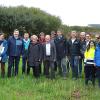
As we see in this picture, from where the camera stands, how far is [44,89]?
12.6 metres

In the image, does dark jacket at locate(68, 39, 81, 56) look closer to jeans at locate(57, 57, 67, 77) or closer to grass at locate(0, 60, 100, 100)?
jeans at locate(57, 57, 67, 77)

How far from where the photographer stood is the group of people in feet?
48.6

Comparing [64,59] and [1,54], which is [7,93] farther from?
[64,59]

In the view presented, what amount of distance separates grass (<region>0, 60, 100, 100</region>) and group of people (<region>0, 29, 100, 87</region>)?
51cm

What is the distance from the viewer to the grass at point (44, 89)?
11.4m

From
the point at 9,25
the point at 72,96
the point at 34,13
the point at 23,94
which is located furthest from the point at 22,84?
the point at 34,13

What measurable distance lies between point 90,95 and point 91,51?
8.26 ft

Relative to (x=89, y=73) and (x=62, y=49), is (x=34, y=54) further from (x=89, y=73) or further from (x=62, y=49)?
(x=89, y=73)

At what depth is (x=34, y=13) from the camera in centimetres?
3853

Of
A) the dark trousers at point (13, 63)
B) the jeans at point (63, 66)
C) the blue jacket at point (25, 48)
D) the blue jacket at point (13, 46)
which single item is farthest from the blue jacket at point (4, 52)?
the jeans at point (63, 66)

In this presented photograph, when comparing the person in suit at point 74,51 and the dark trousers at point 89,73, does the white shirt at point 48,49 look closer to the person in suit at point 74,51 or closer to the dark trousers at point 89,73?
the person in suit at point 74,51

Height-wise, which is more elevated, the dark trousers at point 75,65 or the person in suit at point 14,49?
the person in suit at point 14,49

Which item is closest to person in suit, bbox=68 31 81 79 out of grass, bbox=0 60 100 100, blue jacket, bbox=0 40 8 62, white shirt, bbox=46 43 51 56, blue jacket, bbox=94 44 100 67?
grass, bbox=0 60 100 100

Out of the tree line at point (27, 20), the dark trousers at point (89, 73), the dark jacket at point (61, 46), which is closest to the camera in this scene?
the dark trousers at point (89, 73)
